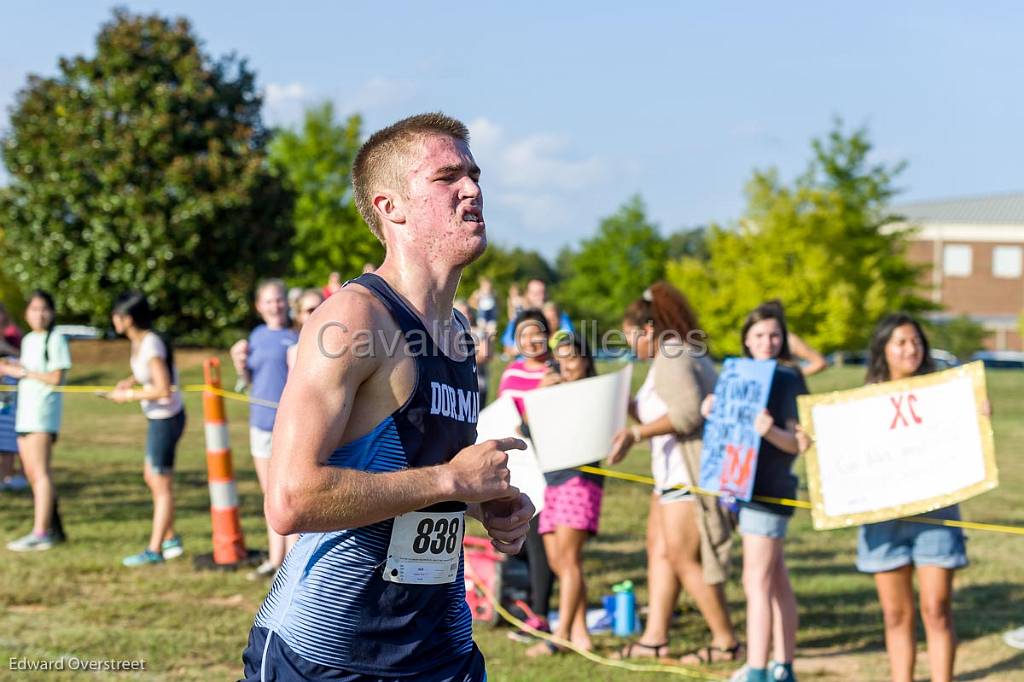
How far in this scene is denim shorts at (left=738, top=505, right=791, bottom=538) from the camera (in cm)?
585

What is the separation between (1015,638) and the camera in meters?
7.02

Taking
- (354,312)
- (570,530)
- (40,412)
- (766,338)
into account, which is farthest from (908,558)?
(40,412)

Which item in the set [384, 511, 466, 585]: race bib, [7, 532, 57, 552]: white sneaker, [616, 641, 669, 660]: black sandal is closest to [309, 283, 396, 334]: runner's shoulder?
[384, 511, 466, 585]: race bib

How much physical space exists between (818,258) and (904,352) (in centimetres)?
3348

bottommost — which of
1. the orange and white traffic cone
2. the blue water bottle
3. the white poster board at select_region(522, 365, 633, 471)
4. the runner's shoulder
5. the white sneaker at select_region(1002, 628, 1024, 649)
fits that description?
the white sneaker at select_region(1002, 628, 1024, 649)

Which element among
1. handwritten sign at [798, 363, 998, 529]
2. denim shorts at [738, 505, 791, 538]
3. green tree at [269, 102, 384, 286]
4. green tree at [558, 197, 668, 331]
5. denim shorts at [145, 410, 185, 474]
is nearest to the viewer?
handwritten sign at [798, 363, 998, 529]

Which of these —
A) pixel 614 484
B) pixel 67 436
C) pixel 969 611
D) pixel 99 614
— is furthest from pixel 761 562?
pixel 67 436

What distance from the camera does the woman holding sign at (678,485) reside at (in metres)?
6.41

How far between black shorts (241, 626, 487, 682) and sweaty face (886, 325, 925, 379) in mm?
3893

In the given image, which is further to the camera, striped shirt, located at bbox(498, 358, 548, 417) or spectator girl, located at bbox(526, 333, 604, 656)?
striped shirt, located at bbox(498, 358, 548, 417)

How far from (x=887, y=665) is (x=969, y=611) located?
1.68m

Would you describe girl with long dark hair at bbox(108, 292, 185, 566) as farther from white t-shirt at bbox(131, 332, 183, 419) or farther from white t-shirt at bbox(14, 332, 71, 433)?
white t-shirt at bbox(14, 332, 71, 433)

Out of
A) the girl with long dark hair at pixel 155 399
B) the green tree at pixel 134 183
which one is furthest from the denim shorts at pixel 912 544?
the green tree at pixel 134 183

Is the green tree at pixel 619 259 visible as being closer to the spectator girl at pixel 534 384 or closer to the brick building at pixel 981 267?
the brick building at pixel 981 267
